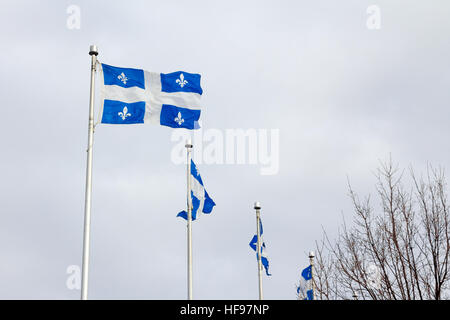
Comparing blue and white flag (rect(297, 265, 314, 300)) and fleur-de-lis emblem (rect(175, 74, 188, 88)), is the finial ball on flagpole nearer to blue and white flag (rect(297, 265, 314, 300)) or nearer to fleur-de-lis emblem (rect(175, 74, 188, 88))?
fleur-de-lis emblem (rect(175, 74, 188, 88))

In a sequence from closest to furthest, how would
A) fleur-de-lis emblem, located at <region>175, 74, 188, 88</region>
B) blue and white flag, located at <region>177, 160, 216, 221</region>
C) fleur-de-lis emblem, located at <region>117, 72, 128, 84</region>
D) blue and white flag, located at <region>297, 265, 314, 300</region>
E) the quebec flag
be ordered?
the quebec flag → fleur-de-lis emblem, located at <region>117, 72, 128, 84</region> → fleur-de-lis emblem, located at <region>175, 74, 188, 88</region> → blue and white flag, located at <region>177, 160, 216, 221</region> → blue and white flag, located at <region>297, 265, 314, 300</region>

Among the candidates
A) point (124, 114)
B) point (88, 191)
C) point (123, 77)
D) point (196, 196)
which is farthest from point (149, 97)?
point (196, 196)

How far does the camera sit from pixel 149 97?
15.8 metres

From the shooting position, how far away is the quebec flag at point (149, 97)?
15062mm

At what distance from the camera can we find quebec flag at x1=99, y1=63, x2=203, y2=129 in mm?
15062

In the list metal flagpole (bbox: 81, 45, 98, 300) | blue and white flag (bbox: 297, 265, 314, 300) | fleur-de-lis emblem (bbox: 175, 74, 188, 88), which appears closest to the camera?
metal flagpole (bbox: 81, 45, 98, 300)

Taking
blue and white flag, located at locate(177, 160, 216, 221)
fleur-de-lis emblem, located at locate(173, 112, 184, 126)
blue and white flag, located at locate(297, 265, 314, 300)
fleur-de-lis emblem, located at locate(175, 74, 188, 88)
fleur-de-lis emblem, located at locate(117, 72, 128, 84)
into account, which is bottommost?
blue and white flag, located at locate(297, 265, 314, 300)

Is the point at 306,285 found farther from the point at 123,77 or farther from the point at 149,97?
the point at 123,77

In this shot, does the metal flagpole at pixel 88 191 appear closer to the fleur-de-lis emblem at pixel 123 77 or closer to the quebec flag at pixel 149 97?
the quebec flag at pixel 149 97

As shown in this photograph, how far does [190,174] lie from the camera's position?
22594 millimetres

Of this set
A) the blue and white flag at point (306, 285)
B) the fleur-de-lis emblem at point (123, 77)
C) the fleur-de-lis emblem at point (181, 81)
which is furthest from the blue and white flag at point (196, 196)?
the blue and white flag at point (306, 285)

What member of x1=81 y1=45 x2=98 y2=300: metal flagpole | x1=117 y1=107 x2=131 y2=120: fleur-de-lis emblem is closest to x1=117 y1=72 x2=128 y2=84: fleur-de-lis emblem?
x1=81 y1=45 x2=98 y2=300: metal flagpole
